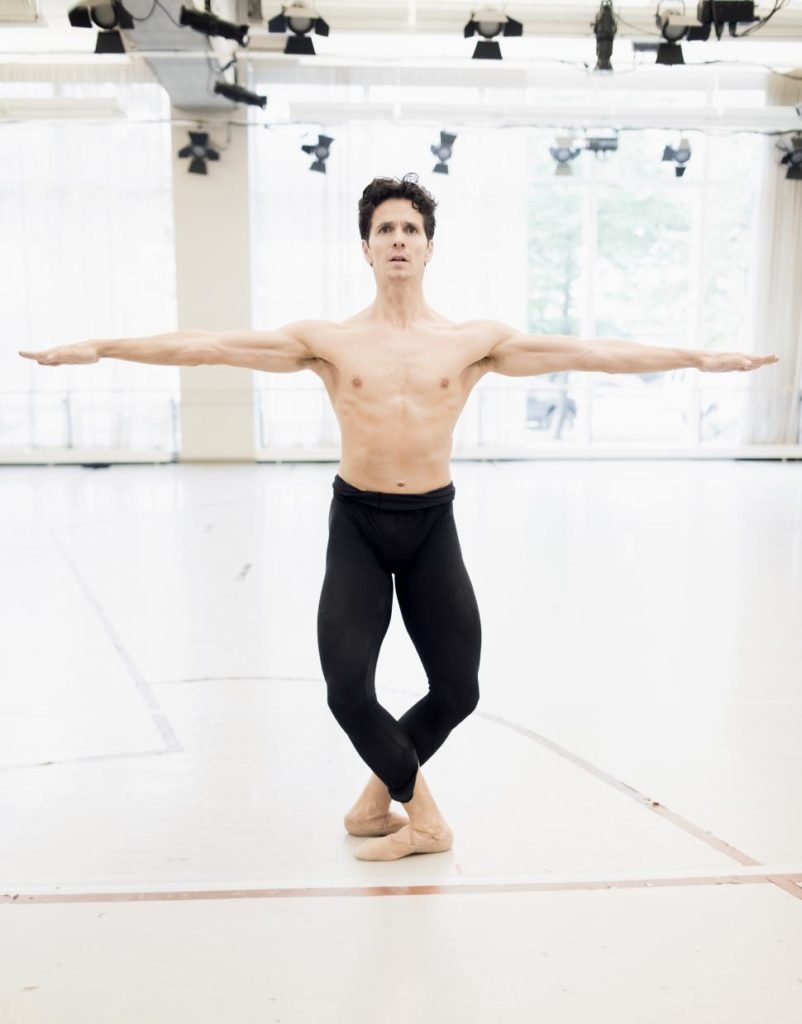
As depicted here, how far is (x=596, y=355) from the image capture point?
8.61 ft

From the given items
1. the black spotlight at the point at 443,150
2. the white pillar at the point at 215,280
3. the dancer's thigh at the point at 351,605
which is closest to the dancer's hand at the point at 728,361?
the dancer's thigh at the point at 351,605

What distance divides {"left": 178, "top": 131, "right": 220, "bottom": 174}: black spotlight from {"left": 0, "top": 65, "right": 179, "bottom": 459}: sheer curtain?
380 mm

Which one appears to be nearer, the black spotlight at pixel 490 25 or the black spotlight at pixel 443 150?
the black spotlight at pixel 490 25

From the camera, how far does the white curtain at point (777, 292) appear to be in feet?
36.2

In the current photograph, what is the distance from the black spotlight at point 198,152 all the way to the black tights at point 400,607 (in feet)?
28.1

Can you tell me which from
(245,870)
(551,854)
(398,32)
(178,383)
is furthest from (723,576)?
(178,383)

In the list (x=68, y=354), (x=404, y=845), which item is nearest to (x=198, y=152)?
(x=68, y=354)

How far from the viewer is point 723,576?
19.3ft

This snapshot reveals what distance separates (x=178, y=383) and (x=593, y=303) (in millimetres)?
4758

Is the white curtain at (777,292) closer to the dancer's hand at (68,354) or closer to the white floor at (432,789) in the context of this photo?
the white floor at (432,789)

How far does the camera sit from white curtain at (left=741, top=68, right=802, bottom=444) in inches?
434

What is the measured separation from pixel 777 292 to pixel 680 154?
2.11m

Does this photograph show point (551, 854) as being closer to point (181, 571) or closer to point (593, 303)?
point (181, 571)

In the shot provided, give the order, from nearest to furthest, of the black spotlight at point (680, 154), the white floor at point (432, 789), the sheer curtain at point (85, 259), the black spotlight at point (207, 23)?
the white floor at point (432, 789) → the black spotlight at point (207, 23) → the black spotlight at point (680, 154) → the sheer curtain at point (85, 259)
